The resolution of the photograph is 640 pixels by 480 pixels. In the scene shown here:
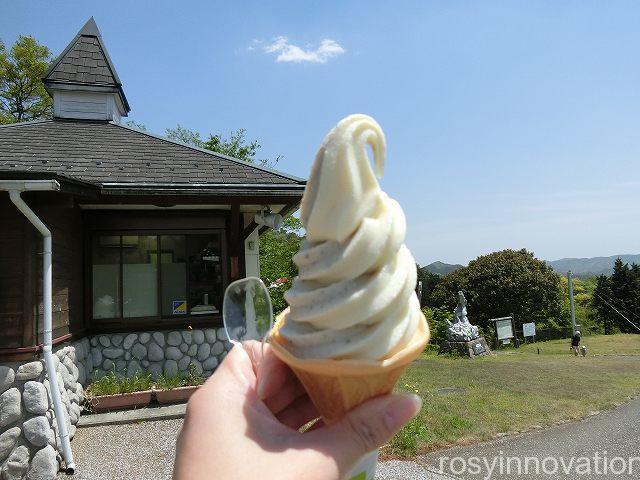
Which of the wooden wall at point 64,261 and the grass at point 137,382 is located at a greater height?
the wooden wall at point 64,261

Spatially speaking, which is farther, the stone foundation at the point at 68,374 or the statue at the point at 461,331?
the statue at the point at 461,331

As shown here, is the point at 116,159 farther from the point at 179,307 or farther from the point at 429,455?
the point at 429,455

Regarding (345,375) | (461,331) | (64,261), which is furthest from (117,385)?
(461,331)

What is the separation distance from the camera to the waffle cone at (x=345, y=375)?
159cm

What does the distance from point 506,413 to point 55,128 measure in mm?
10766

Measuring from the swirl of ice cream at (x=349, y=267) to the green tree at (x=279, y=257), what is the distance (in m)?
16.4

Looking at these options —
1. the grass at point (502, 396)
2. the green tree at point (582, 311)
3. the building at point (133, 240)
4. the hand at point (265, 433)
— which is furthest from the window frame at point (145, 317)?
the green tree at point (582, 311)

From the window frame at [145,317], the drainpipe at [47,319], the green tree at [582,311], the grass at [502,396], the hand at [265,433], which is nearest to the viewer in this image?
the hand at [265,433]

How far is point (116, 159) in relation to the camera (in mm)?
8797

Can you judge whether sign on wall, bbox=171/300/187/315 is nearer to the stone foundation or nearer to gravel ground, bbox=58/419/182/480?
the stone foundation

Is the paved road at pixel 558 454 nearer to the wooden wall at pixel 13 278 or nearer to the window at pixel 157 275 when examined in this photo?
the wooden wall at pixel 13 278

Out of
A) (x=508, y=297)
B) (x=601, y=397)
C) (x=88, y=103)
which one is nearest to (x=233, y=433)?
(x=601, y=397)

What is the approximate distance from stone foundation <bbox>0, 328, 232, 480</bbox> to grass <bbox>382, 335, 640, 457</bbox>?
416cm

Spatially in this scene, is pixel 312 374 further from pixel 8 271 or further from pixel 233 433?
pixel 8 271
